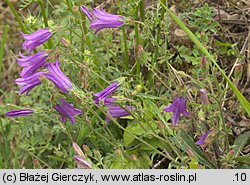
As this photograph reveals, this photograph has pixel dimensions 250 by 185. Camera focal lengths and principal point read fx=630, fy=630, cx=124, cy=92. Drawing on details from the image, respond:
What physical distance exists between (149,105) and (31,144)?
74 cm

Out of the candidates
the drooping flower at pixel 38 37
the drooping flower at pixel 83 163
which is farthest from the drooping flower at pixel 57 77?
the drooping flower at pixel 83 163

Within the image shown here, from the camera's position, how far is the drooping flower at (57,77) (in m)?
2.18

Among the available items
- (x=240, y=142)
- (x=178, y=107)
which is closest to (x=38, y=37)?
(x=178, y=107)

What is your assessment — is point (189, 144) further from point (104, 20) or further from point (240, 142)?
point (104, 20)

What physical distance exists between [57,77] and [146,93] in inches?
13.1

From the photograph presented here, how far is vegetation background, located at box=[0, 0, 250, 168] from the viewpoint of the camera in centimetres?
214

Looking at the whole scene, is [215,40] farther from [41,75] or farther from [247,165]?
[41,75]

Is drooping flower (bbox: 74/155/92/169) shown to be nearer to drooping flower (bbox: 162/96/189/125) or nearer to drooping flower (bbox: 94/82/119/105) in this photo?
drooping flower (bbox: 94/82/119/105)

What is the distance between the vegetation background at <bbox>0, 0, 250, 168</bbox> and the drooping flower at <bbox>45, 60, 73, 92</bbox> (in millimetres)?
39

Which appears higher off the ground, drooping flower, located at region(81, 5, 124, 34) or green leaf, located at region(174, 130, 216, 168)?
drooping flower, located at region(81, 5, 124, 34)

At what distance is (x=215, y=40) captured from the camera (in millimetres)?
2959

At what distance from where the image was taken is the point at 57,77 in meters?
2.20

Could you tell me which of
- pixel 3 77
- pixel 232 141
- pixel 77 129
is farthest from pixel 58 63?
pixel 3 77

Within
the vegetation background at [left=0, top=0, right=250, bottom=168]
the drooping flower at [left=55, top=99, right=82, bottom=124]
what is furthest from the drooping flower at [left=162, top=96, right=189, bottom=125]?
the drooping flower at [left=55, top=99, right=82, bottom=124]
